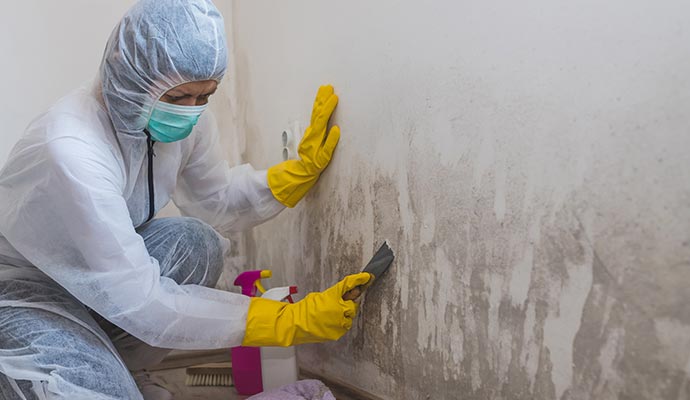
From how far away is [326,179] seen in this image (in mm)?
1471

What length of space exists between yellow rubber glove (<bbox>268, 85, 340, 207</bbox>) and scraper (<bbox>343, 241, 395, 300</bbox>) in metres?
0.28

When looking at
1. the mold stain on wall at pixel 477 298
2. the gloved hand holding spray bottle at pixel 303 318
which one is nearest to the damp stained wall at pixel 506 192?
the mold stain on wall at pixel 477 298

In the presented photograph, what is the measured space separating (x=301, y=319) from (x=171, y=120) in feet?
1.56

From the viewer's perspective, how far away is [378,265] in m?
1.29

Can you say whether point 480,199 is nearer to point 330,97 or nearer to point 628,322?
point 628,322

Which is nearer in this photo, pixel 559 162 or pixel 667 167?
pixel 667 167

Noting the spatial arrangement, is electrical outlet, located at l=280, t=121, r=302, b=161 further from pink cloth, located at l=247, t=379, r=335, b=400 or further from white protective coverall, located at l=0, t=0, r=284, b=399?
pink cloth, located at l=247, t=379, r=335, b=400

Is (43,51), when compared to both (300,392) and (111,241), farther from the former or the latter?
(300,392)

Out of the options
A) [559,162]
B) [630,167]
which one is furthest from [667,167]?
[559,162]

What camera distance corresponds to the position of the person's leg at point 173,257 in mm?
1367

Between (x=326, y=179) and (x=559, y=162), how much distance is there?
2.17ft

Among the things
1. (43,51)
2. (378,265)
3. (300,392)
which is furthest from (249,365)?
(43,51)

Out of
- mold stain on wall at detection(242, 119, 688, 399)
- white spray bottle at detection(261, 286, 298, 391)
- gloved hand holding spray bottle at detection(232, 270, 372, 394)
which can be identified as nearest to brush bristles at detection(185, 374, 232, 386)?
white spray bottle at detection(261, 286, 298, 391)

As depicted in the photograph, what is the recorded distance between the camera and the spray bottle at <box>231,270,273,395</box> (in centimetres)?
150
